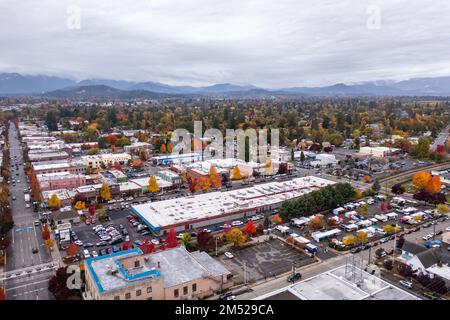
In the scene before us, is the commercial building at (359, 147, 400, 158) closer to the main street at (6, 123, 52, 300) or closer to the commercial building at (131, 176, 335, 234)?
the commercial building at (131, 176, 335, 234)

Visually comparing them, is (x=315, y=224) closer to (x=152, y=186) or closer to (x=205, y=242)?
(x=205, y=242)

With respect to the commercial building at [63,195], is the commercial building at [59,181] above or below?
above

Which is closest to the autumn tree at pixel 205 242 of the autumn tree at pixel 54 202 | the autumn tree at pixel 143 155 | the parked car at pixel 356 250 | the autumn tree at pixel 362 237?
the parked car at pixel 356 250

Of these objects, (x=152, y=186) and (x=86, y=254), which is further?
(x=152, y=186)

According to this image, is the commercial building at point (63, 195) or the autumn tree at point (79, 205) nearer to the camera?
the autumn tree at point (79, 205)

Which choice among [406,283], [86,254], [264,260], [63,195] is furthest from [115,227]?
[406,283]

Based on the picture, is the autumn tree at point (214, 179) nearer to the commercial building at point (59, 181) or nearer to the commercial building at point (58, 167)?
the commercial building at point (59, 181)
